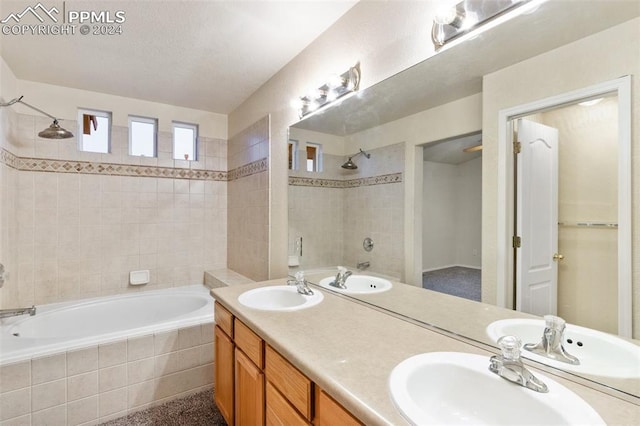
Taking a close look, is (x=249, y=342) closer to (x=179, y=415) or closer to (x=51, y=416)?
(x=179, y=415)

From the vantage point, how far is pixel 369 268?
1665 mm

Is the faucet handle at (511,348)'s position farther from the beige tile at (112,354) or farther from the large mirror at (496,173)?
the beige tile at (112,354)

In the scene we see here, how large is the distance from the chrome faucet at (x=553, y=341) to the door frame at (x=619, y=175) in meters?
0.13

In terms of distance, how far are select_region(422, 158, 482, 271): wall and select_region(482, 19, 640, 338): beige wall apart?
35 millimetres

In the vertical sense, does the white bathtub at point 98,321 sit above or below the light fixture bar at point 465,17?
below

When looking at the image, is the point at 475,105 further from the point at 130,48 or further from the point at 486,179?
the point at 130,48

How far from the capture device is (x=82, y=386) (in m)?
1.84

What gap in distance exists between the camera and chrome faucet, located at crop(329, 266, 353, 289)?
1.77 m

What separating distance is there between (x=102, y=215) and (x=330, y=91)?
2527 mm

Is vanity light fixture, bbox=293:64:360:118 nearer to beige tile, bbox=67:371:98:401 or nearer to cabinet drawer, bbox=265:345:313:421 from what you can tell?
cabinet drawer, bbox=265:345:313:421

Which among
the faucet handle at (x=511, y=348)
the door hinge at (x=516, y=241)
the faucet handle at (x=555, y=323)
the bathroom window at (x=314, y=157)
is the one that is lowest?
the faucet handle at (x=511, y=348)

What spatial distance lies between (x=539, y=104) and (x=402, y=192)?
640 millimetres

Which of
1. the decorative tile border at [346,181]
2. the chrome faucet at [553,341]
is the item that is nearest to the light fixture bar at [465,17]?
the decorative tile border at [346,181]

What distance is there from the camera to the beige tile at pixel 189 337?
2.15m
